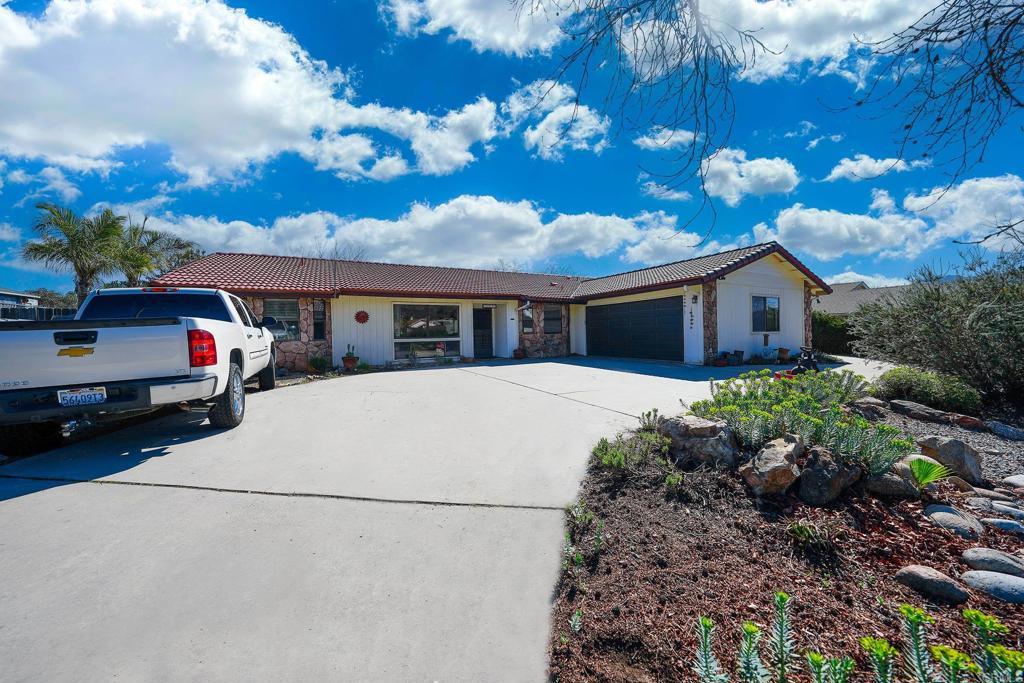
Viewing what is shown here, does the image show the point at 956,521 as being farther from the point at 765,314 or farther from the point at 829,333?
the point at 829,333

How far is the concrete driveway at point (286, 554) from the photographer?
205cm

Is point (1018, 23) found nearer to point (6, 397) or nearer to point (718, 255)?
point (6, 397)

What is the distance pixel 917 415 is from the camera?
612 cm

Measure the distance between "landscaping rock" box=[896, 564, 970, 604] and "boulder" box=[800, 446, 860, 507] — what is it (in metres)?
0.69

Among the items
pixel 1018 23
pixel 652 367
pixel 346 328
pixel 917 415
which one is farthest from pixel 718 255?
pixel 1018 23

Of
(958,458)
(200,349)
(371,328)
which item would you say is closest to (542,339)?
(371,328)

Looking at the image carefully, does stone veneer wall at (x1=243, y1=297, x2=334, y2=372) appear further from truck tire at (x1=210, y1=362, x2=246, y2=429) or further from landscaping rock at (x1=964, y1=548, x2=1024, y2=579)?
landscaping rock at (x1=964, y1=548, x2=1024, y2=579)

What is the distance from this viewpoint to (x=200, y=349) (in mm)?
4969

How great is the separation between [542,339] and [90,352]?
50.7 feet

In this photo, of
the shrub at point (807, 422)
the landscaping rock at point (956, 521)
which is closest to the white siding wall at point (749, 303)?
the shrub at point (807, 422)

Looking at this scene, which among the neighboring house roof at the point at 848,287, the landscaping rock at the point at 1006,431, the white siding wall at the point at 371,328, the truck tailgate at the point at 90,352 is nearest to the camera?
the truck tailgate at the point at 90,352

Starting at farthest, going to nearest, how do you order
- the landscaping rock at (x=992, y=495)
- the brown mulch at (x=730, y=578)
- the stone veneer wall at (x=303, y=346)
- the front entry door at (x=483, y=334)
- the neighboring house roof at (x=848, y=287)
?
the neighboring house roof at (x=848, y=287) < the front entry door at (x=483, y=334) < the stone veneer wall at (x=303, y=346) < the landscaping rock at (x=992, y=495) < the brown mulch at (x=730, y=578)

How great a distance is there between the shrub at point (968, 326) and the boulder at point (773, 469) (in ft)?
18.0

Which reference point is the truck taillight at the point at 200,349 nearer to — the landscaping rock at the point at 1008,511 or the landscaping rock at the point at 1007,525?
the landscaping rock at the point at 1007,525
